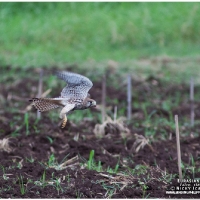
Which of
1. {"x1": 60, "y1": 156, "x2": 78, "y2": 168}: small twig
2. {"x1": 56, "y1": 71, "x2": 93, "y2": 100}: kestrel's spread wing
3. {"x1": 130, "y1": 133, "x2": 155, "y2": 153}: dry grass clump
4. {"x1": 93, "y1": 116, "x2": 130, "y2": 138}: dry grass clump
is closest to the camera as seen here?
{"x1": 56, "y1": 71, "x2": 93, "y2": 100}: kestrel's spread wing

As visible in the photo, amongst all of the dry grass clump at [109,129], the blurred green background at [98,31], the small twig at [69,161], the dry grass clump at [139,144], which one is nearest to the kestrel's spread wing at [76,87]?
the small twig at [69,161]

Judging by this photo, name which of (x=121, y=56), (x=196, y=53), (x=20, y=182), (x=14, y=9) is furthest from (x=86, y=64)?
(x=20, y=182)

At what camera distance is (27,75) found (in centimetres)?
1012

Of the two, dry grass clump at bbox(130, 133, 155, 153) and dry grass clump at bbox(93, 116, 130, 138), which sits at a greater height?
dry grass clump at bbox(93, 116, 130, 138)

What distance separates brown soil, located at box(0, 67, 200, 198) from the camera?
4.82 m

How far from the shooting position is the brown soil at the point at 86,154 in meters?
4.82

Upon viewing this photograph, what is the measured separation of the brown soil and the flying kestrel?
22.7 inches

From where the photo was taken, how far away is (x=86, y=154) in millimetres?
6145

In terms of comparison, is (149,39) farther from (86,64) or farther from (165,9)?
(86,64)

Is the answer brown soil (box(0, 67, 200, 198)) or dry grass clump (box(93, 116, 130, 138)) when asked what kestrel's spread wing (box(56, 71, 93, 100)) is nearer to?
brown soil (box(0, 67, 200, 198))

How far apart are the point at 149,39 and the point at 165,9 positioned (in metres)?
1.46

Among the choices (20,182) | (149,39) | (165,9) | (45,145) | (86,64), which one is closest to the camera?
(20,182)

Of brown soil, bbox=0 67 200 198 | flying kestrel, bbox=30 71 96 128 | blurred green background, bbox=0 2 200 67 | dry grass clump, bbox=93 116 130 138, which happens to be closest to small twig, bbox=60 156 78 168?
brown soil, bbox=0 67 200 198

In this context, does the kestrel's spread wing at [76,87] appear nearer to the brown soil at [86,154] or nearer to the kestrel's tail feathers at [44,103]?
the kestrel's tail feathers at [44,103]
